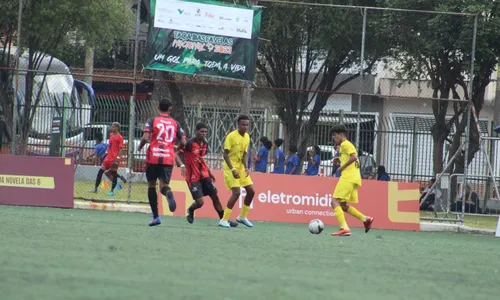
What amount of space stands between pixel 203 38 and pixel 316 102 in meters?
6.17

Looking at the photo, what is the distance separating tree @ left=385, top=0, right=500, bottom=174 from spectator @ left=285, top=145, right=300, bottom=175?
3.34 m

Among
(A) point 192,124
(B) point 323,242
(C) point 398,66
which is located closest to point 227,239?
(B) point 323,242

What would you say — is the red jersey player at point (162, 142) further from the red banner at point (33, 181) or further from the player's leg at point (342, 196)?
the red banner at point (33, 181)

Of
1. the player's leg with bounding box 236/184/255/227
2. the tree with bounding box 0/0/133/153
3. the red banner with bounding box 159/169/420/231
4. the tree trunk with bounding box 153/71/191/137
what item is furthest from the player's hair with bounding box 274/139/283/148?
the player's leg with bounding box 236/184/255/227

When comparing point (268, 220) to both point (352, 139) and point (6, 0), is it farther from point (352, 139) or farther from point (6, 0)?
point (6, 0)

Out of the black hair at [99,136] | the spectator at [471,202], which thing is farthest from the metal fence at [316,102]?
the spectator at [471,202]

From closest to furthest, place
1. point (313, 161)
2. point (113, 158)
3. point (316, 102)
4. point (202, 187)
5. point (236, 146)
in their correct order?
point (236, 146)
point (202, 187)
point (313, 161)
point (113, 158)
point (316, 102)

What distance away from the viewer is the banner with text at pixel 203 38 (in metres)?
20.2

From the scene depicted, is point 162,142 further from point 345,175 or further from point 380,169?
point 380,169

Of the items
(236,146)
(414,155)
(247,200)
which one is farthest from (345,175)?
(414,155)

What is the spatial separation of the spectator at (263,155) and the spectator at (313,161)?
0.99 m

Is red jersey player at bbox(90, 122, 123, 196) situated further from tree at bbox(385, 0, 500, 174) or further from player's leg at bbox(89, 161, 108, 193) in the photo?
tree at bbox(385, 0, 500, 174)

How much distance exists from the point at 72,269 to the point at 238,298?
1.71 m

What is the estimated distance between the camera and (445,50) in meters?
24.1
